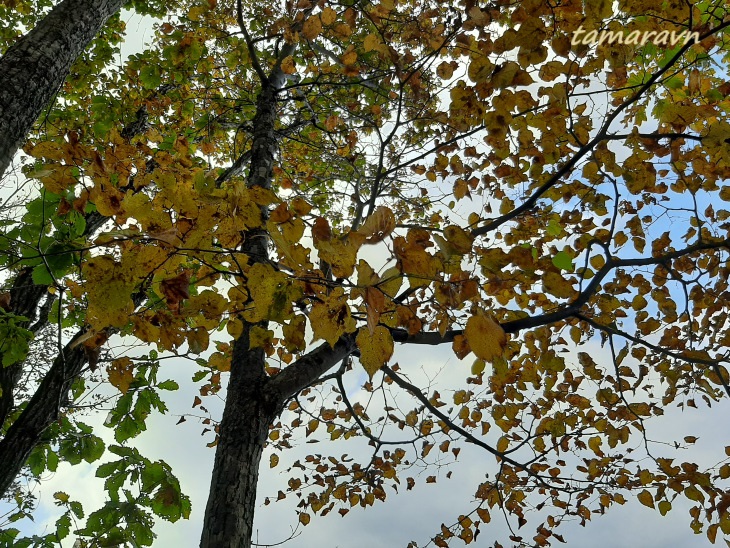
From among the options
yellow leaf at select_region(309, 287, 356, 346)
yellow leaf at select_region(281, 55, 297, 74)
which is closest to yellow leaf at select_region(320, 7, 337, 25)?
yellow leaf at select_region(281, 55, 297, 74)

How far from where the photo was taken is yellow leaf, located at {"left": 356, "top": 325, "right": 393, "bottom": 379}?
1396mm

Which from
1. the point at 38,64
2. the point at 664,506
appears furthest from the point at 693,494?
the point at 38,64

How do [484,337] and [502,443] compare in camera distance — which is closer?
[484,337]

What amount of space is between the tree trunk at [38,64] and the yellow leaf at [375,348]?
199cm

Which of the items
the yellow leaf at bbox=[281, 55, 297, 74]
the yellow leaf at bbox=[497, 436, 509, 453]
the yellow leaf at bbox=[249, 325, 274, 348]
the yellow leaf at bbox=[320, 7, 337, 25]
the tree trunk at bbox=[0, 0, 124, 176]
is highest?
the yellow leaf at bbox=[281, 55, 297, 74]

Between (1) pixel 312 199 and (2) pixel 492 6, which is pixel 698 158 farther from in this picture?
(1) pixel 312 199

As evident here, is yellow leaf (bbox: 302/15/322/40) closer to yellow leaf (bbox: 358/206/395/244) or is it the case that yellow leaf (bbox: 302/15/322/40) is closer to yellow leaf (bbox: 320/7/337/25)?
yellow leaf (bbox: 320/7/337/25)

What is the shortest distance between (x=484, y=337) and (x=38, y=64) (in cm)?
275

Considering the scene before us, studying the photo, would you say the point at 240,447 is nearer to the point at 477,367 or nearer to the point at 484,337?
the point at 477,367

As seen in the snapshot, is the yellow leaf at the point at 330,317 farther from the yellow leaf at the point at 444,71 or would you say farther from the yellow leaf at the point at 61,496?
the yellow leaf at the point at 444,71

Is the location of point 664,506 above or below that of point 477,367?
below

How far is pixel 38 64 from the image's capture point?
2426 millimetres

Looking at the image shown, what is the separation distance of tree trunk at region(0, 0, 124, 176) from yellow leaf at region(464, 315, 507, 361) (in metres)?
2.28

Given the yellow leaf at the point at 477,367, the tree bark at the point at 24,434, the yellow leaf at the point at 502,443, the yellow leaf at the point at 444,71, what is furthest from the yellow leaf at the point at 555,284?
the tree bark at the point at 24,434
